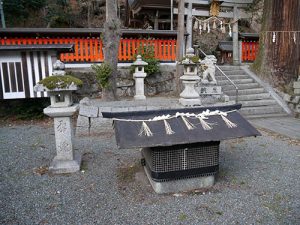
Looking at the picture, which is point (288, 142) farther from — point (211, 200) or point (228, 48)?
point (228, 48)

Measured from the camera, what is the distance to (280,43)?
1033cm

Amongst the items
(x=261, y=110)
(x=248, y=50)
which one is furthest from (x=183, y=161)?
(x=248, y=50)

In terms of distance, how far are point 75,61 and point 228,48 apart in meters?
9.90

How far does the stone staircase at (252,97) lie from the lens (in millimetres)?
9625

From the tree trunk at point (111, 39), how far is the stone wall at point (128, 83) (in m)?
2.02

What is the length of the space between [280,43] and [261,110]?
9.67ft

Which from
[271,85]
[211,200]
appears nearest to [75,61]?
[271,85]

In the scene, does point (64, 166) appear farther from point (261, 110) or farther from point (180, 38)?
point (180, 38)

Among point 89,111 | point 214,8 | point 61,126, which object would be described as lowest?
point 89,111

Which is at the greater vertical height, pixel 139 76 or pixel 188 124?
pixel 139 76

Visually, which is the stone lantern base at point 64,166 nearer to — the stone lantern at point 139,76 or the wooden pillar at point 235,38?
the stone lantern at point 139,76

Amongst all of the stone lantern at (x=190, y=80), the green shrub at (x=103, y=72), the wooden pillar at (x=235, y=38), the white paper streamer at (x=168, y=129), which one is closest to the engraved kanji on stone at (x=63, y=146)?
the white paper streamer at (x=168, y=129)

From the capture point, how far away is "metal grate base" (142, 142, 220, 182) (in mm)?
3887

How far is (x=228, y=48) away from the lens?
1642 cm
